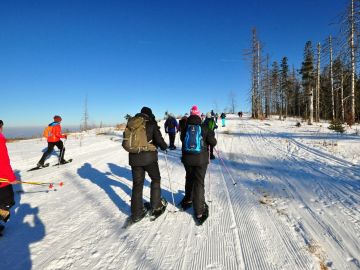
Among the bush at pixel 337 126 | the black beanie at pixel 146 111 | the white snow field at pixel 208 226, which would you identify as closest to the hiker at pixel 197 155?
the white snow field at pixel 208 226

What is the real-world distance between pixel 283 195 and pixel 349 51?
41.5 ft

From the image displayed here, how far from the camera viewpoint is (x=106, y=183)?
7.64 meters

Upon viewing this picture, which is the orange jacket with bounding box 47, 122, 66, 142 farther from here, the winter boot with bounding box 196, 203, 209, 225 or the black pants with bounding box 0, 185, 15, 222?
the winter boot with bounding box 196, 203, 209, 225

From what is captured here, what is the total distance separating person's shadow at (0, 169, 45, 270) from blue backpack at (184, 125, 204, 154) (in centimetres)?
315

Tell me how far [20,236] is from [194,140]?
11.9 ft

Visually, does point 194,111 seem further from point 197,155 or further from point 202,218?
point 202,218

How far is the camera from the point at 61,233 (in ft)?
14.4

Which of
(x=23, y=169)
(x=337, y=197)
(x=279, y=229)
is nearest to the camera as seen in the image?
(x=279, y=229)

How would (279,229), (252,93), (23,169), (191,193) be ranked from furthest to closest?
1. (252,93)
2. (23,169)
3. (191,193)
4. (279,229)

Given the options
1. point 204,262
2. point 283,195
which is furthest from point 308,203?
point 204,262

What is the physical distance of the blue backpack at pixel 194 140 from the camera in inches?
186

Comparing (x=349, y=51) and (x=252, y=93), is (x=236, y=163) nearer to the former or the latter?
(x=349, y=51)

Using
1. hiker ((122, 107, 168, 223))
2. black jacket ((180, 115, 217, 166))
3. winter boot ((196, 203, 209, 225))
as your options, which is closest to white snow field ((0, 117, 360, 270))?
winter boot ((196, 203, 209, 225))

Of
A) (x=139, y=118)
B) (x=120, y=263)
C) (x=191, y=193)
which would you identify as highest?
(x=139, y=118)
